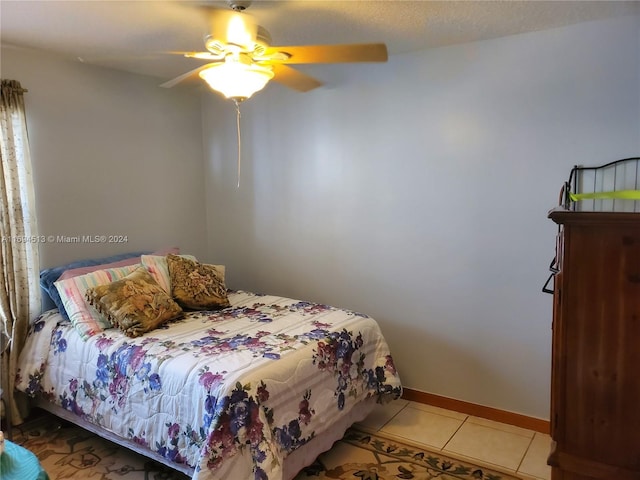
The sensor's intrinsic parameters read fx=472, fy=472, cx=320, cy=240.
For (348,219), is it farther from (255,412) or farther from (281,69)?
(255,412)

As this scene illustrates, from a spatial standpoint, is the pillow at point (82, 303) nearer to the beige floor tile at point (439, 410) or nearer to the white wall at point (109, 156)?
the white wall at point (109, 156)

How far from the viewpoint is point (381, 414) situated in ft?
10.1

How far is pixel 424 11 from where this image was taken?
2332mm

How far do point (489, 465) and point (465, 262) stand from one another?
1157mm

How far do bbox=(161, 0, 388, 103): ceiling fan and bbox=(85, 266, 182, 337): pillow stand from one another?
1.29 meters

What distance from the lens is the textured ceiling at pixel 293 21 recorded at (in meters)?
2.23

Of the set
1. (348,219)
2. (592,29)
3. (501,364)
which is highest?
(592,29)

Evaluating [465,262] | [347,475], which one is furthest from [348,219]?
[347,475]

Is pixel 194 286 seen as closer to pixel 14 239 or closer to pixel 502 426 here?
pixel 14 239

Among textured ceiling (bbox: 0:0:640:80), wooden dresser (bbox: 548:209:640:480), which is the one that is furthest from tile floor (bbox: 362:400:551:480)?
textured ceiling (bbox: 0:0:640:80)

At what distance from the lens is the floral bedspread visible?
1.98 metres

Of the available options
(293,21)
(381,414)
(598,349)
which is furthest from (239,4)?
(381,414)

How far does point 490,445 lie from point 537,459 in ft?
0.82

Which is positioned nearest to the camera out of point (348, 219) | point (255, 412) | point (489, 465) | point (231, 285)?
point (255, 412)
